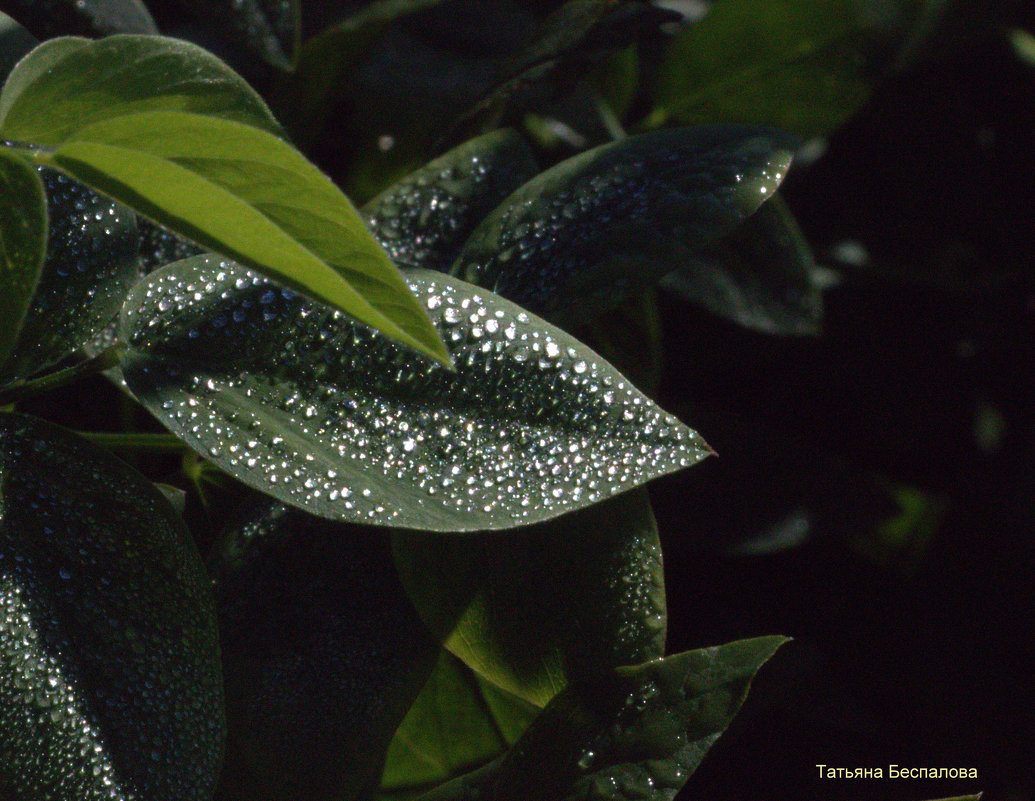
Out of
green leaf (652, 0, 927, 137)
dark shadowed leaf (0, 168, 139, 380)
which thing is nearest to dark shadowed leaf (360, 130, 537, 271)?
dark shadowed leaf (0, 168, 139, 380)

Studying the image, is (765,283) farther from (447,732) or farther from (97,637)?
(97,637)

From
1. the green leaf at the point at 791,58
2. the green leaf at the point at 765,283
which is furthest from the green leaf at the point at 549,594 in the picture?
the green leaf at the point at 791,58

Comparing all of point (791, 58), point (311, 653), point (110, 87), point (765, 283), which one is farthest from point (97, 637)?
point (791, 58)

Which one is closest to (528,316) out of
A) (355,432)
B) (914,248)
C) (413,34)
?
(355,432)

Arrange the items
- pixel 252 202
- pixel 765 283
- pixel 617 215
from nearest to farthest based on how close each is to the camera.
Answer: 1. pixel 252 202
2. pixel 617 215
3. pixel 765 283

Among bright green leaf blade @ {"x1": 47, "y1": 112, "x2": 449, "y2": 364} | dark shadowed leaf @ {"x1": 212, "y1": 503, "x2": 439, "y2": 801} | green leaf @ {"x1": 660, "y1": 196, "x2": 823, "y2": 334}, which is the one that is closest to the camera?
bright green leaf blade @ {"x1": 47, "y1": 112, "x2": 449, "y2": 364}

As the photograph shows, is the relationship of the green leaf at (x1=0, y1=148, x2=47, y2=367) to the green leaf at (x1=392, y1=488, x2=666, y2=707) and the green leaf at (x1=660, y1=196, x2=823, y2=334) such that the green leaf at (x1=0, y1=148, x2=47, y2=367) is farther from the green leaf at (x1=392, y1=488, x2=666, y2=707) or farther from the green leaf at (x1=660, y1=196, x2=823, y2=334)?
the green leaf at (x1=660, y1=196, x2=823, y2=334)

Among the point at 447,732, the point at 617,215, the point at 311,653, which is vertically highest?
the point at 617,215
